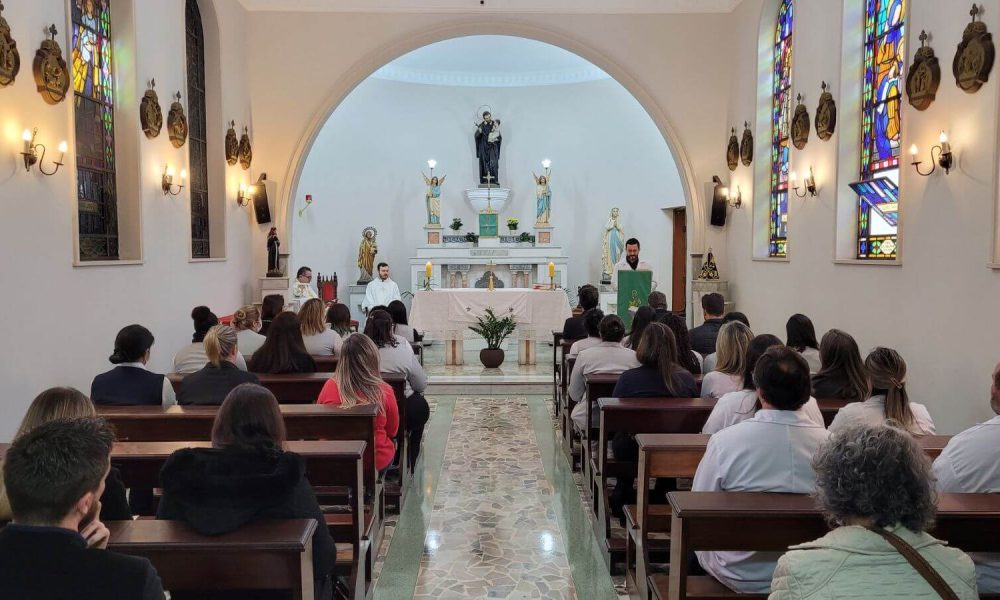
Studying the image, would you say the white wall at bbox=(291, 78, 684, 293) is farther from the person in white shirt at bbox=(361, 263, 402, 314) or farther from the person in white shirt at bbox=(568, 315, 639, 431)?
the person in white shirt at bbox=(568, 315, 639, 431)

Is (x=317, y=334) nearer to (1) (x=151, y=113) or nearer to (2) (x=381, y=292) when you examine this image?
(1) (x=151, y=113)

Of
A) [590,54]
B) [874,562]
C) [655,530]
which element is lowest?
[655,530]

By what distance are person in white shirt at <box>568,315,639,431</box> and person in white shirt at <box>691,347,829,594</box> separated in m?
2.36

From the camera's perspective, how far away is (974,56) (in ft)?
15.1

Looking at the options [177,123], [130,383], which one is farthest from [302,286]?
[130,383]

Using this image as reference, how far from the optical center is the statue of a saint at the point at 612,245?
524 inches

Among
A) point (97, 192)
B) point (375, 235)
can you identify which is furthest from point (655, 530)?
point (375, 235)

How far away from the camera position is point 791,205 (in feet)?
25.6

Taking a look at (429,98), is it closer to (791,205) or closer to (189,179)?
(189,179)

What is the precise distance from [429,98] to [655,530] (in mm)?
12158

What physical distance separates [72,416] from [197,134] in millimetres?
7093

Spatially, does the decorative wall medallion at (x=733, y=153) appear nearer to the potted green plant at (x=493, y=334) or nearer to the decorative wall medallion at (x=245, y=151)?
the potted green plant at (x=493, y=334)

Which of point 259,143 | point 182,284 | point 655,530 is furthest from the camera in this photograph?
point 259,143

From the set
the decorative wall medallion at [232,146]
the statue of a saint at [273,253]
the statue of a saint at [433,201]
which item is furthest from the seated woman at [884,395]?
the statue of a saint at [433,201]
